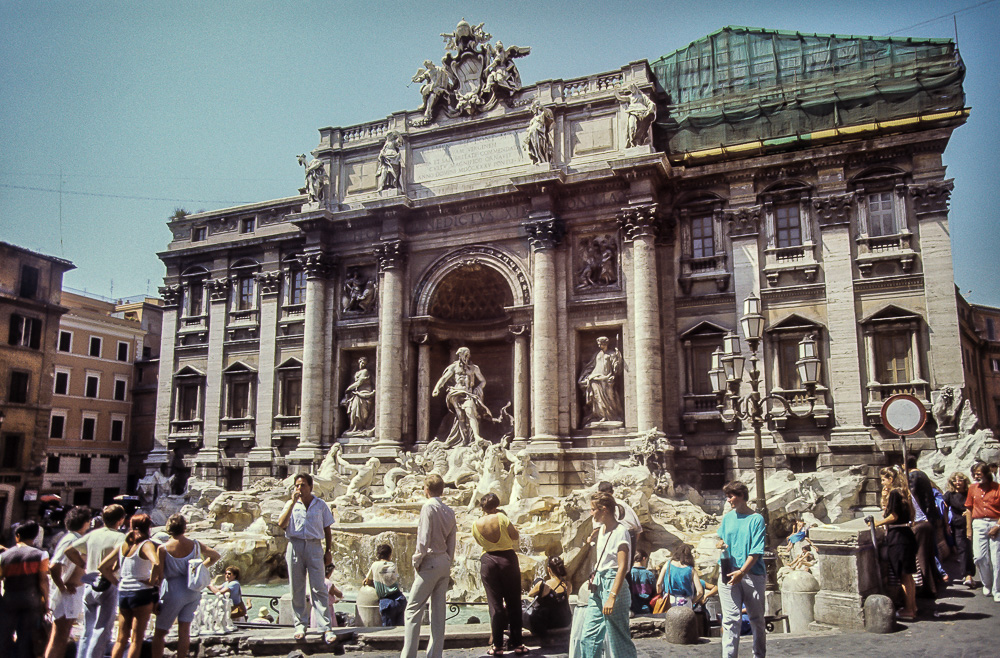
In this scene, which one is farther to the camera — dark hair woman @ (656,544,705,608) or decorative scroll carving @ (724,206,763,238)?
decorative scroll carving @ (724,206,763,238)

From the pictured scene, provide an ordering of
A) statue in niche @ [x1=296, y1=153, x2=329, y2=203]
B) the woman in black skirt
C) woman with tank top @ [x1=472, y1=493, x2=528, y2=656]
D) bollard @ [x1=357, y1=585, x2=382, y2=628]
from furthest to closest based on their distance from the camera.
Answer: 1. statue in niche @ [x1=296, y1=153, x2=329, y2=203]
2. bollard @ [x1=357, y1=585, x2=382, y2=628]
3. the woman in black skirt
4. woman with tank top @ [x1=472, y1=493, x2=528, y2=656]

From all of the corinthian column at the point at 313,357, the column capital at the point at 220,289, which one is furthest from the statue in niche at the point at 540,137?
the column capital at the point at 220,289

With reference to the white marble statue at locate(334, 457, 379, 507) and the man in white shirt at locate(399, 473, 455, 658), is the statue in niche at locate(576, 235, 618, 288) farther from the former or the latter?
the man in white shirt at locate(399, 473, 455, 658)

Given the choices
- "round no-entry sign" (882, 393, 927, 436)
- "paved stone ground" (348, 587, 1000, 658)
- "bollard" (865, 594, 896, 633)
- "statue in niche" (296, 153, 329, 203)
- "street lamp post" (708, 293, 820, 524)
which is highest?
"statue in niche" (296, 153, 329, 203)

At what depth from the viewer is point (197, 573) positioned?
791 cm

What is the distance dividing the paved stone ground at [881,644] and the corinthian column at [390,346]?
16170 mm

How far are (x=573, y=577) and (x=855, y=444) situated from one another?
9202 millimetres

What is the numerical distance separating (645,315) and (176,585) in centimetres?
1656

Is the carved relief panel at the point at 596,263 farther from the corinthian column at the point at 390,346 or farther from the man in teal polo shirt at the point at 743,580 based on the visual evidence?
the man in teal polo shirt at the point at 743,580

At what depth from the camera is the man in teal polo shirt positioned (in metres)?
7.56

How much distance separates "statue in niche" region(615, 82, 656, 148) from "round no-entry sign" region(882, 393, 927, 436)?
13.4 metres

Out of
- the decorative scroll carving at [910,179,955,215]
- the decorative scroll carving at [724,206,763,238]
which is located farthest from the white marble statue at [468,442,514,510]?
the decorative scroll carving at [910,179,955,215]

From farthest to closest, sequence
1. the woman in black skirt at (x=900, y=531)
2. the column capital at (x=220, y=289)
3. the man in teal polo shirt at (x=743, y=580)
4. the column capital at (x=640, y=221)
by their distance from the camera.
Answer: the column capital at (x=220, y=289) → the column capital at (x=640, y=221) → the woman in black skirt at (x=900, y=531) → the man in teal polo shirt at (x=743, y=580)

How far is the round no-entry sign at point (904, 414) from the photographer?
37.8 feet
